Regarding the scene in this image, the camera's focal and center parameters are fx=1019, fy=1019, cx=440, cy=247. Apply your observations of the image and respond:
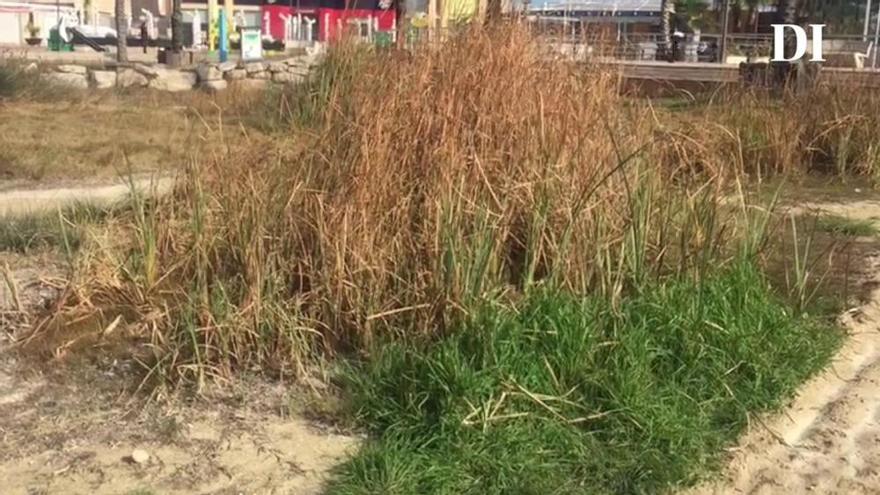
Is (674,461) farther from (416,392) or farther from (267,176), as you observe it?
(267,176)

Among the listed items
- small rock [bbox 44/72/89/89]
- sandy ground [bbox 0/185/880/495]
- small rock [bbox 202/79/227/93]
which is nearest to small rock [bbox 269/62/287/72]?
small rock [bbox 202/79/227/93]

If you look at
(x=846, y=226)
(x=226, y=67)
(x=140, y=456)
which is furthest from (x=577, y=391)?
(x=226, y=67)

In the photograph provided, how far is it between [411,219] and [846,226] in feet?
13.0

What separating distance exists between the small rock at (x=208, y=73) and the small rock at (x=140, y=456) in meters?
17.6

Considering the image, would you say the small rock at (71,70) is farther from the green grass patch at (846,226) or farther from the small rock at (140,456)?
the small rock at (140,456)

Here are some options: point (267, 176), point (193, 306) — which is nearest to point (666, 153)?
point (267, 176)

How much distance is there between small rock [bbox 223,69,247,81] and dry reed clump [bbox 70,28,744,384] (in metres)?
15.4

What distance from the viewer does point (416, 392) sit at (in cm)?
398

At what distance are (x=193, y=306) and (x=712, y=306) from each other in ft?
7.67

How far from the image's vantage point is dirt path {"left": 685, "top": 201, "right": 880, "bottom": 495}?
3.81 meters

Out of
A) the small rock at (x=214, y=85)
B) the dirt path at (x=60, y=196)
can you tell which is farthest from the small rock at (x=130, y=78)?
the dirt path at (x=60, y=196)

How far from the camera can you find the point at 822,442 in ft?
13.6

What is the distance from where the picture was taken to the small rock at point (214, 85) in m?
19.2

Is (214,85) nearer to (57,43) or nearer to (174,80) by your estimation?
(174,80)
